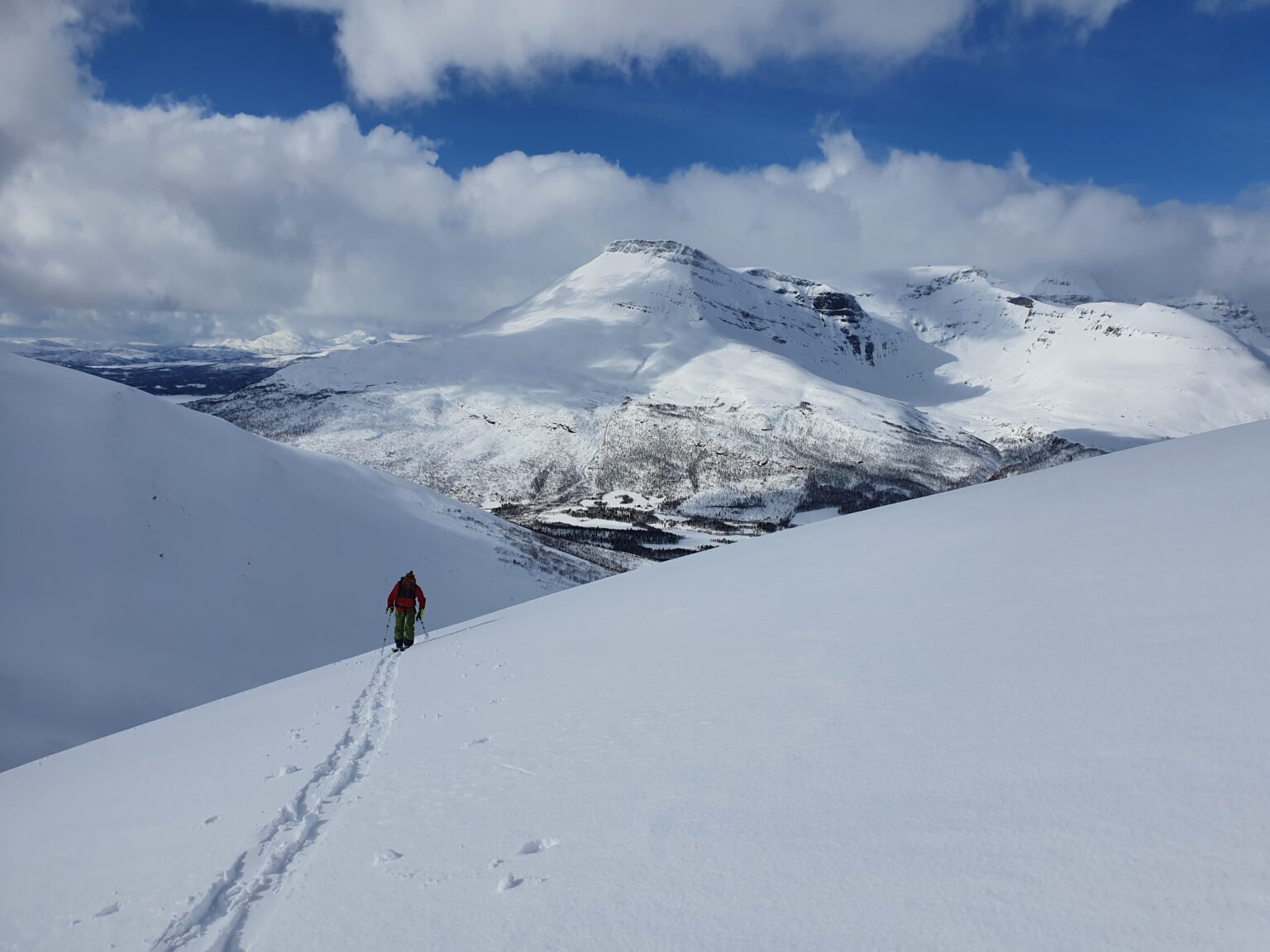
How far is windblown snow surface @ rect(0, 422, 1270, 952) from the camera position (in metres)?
3.62

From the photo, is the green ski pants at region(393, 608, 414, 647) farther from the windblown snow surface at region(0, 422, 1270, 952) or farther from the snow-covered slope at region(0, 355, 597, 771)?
the snow-covered slope at region(0, 355, 597, 771)

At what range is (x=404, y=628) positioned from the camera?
20.6m

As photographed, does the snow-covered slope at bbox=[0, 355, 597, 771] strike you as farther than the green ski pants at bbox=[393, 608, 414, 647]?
Yes

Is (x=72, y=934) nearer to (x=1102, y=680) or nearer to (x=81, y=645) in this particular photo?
(x=1102, y=680)

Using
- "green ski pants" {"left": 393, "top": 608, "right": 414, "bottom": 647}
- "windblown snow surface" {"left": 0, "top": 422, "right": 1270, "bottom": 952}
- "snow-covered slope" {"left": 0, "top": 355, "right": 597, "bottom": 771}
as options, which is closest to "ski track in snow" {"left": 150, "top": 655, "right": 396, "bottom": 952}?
"windblown snow surface" {"left": 0, "top": 422, "right": 1270, "bottom": 952}

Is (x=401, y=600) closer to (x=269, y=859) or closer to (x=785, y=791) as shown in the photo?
(x=269, y=859)

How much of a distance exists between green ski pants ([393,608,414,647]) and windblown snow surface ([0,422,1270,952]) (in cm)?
838

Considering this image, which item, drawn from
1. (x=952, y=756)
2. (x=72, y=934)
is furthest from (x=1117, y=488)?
(x=72, y=934)

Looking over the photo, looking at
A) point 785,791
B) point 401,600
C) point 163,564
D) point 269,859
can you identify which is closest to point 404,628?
point 401,600

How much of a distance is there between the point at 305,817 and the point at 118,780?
16.8 ft

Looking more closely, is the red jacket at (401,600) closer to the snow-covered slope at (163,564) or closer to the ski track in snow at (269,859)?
the snow-covered slope at (163,564)

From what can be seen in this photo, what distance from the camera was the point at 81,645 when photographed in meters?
24.6

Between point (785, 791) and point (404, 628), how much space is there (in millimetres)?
17527

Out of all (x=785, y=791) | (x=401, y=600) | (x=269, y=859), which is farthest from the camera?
(x=401, y=600)
